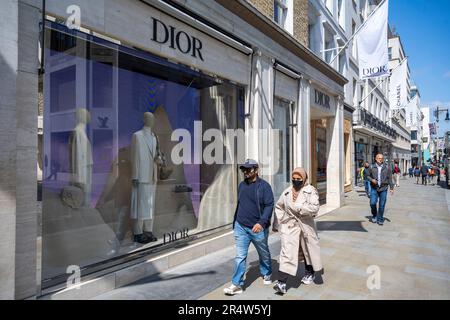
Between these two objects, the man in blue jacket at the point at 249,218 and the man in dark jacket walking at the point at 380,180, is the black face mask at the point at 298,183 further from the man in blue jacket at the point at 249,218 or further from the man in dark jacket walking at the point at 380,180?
the man in dark jacket walking at the point at 380,180

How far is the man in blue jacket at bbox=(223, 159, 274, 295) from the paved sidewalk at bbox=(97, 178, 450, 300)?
31 cm

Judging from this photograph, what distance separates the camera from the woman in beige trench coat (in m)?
4.06

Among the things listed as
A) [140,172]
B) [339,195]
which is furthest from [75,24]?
[339,195]

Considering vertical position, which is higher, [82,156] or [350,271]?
[82,156]

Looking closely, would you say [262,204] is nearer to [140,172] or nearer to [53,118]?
[140,172]

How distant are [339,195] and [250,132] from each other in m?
6.81

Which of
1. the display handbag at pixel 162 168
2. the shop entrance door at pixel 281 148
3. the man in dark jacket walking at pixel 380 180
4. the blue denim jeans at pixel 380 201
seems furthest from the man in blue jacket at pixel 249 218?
the blue denim jeans at pixel 380 201

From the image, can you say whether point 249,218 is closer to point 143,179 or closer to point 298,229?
point 298,229

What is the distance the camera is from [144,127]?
18.3 ft

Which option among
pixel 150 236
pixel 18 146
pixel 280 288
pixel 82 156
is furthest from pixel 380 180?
pixel 18 146

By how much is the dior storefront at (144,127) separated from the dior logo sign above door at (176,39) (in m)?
0.02

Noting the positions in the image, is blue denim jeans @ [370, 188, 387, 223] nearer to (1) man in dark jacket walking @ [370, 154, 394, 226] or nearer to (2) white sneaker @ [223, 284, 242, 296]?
(1) man in dark jacket walking @ [370, 154, 394, 226]

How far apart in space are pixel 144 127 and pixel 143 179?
3.06 ft

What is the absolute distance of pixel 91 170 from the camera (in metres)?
4.79
